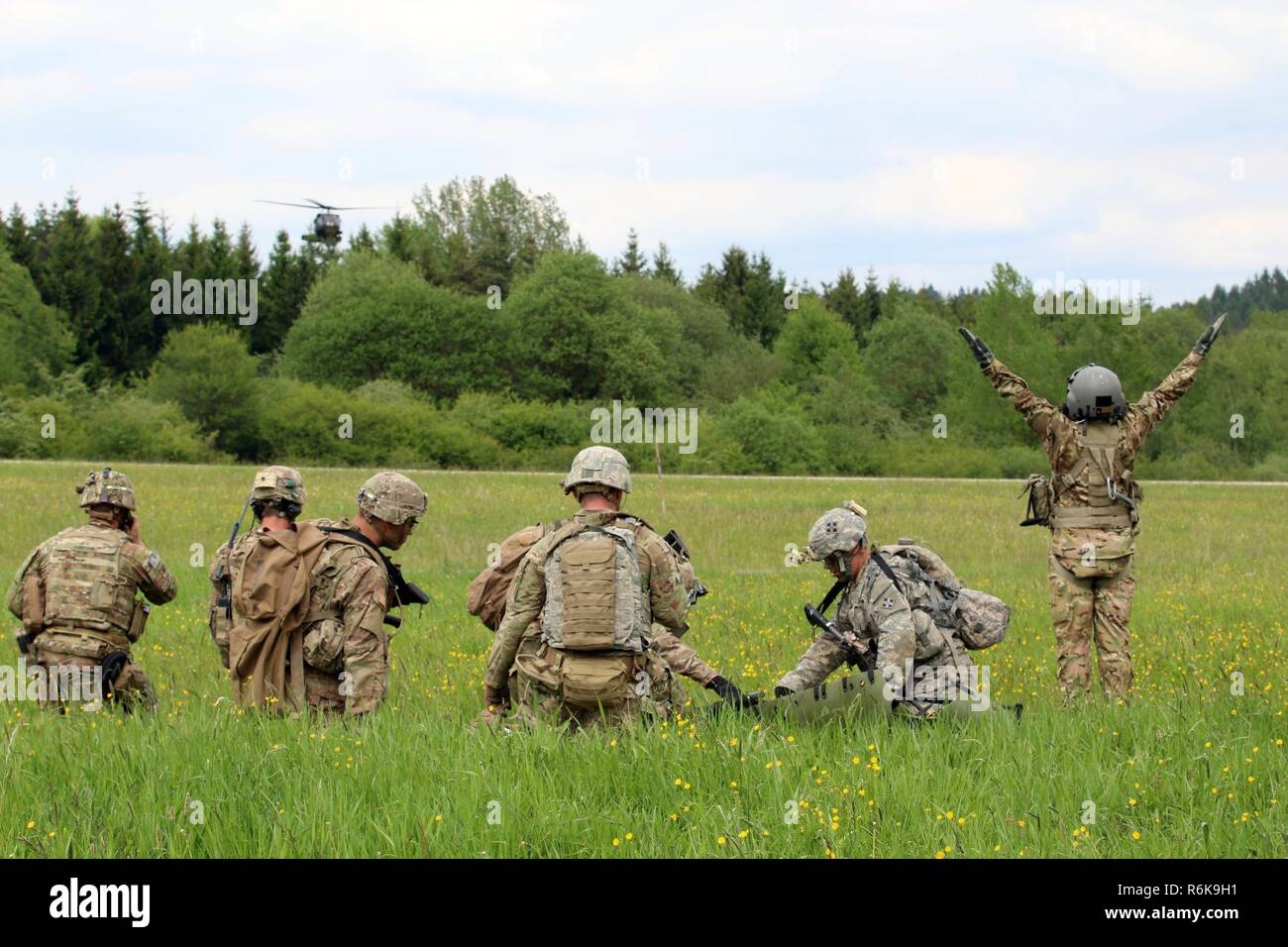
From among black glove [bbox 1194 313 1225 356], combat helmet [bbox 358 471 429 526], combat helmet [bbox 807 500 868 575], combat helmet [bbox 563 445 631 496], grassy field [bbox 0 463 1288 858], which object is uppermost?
black glove [bbox 1194 313 1225 356]

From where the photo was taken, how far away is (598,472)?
7.59 m

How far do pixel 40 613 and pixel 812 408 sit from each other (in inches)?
2388

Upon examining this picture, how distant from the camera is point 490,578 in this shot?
8.55m

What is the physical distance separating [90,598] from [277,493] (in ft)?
6.13

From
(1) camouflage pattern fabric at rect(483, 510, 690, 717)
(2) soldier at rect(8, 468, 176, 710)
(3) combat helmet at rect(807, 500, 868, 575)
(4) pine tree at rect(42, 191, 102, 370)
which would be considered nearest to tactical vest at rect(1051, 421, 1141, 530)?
(3) combat helmet at rect(807, 500, 868, 575)

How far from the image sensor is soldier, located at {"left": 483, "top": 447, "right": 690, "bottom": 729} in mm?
7449

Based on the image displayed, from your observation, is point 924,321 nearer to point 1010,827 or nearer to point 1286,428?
point 1286,428

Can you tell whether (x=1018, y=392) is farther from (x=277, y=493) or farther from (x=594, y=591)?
(x=277, y=493)

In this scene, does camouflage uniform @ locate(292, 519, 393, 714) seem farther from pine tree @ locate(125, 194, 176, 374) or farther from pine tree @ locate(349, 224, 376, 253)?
pine tree @ locate(349, 224, 376, 253)

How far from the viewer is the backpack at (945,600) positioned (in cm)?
820

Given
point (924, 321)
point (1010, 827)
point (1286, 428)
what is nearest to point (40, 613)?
point (1010, 827)

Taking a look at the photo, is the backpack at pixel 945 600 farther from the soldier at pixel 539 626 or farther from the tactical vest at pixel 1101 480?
the tactical vest at pixel 1101 480

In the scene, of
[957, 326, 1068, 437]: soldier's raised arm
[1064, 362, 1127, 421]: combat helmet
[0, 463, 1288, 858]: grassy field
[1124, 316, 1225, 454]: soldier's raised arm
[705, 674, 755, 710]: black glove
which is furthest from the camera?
[1124, 316, 1225, 454]: soldier's raised arm

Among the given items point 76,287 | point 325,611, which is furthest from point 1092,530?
point 76,287
